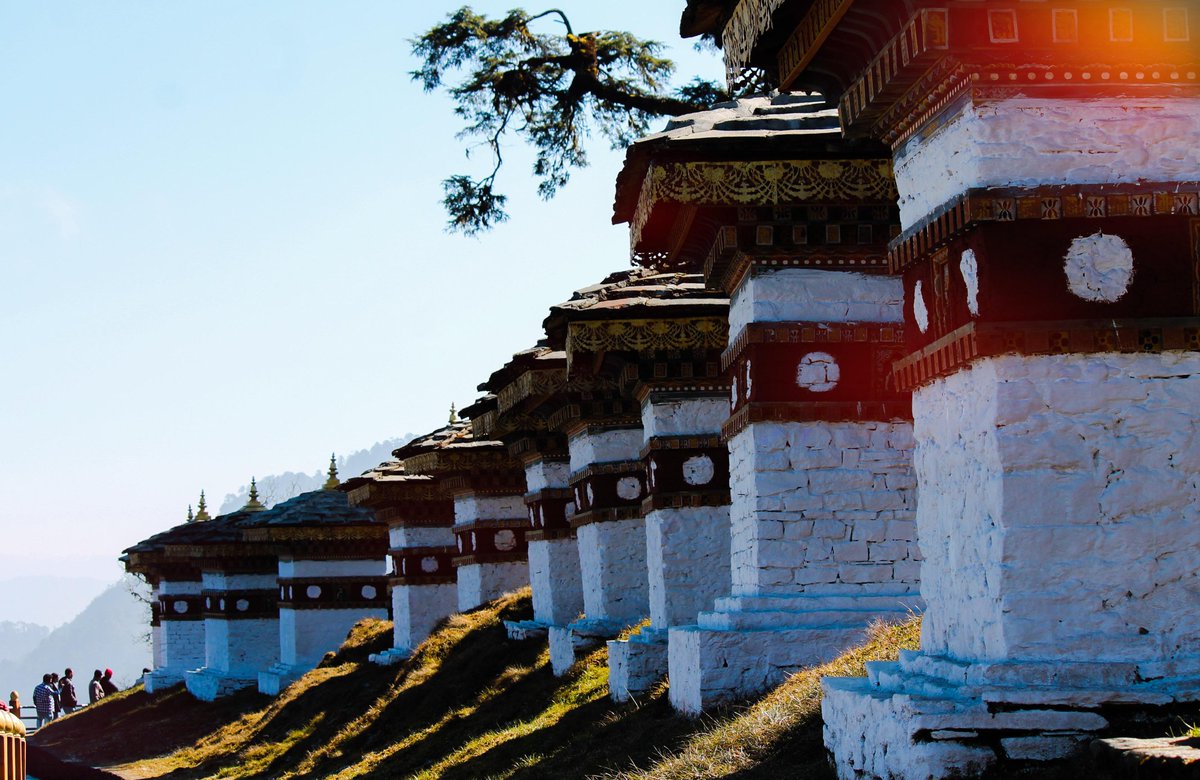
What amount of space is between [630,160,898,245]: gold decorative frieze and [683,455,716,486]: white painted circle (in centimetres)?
383

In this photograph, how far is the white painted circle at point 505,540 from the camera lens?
26078mm

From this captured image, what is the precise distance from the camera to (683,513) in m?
15.1

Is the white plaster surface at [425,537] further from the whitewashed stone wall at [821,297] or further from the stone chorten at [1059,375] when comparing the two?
the stone chorten at [1059,375]

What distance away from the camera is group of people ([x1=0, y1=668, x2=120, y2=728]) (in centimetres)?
4041

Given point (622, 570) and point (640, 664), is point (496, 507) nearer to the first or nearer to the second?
point (622, 570)

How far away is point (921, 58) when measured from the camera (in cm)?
745

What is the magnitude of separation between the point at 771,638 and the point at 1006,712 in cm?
480

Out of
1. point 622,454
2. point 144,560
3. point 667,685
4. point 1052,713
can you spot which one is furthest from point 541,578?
point 144,560

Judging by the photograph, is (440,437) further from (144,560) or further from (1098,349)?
(1098,349)

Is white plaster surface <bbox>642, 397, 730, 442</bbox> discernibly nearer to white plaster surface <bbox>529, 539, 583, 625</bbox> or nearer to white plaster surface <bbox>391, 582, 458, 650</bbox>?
white plaster surface <bbox>529, 539, 583, 625</bbox>

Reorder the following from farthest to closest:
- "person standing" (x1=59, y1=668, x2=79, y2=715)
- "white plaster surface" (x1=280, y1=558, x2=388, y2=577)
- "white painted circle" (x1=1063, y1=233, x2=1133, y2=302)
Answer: "person standing" (x1=59, y1=668, x2=79, y2=715) < "white plaster surface" (x1=280, y1=558, x2=388, y2=577) < "white painted circle" (x1=1063, y1=233, x2=1133, y2=302)

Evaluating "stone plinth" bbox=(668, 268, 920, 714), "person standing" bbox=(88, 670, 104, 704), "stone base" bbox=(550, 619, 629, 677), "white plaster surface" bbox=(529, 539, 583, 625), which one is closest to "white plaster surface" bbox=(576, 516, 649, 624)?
"stone base" bbox=(550, 619, 629, 677)

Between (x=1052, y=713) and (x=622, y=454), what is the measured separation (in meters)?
11.5

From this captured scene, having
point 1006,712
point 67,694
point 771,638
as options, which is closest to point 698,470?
point 771,638
